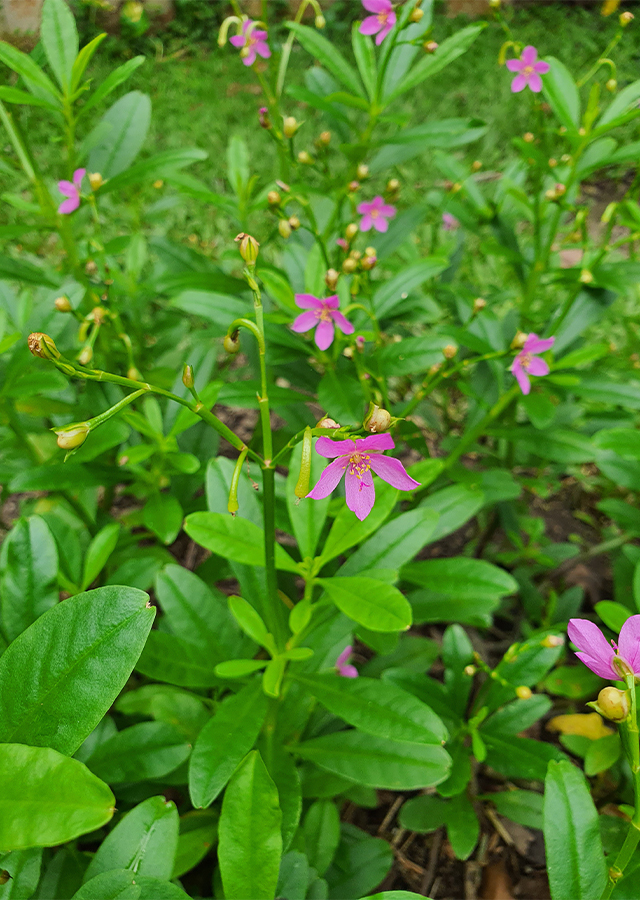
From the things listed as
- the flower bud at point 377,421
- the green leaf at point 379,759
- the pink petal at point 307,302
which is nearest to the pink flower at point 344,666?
the green leaf at point 379,759

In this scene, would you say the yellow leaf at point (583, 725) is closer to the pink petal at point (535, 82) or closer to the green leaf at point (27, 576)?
the green leaf at point (27, 576)

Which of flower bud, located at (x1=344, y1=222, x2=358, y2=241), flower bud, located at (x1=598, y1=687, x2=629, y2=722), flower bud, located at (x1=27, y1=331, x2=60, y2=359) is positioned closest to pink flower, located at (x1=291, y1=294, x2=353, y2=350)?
flower bud, located at (x1=344, y1=222, x2=358, y2=241)

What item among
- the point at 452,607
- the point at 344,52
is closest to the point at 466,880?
the point at 452,607

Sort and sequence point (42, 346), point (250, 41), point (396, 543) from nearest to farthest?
1. point (42, 346)
2. point (396, 543)
3. point (250, 41)

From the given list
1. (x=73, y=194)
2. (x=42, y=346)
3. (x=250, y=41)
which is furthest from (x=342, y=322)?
(x=250, y=41)

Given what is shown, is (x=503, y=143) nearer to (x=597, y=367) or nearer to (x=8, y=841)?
(x=597, y=367)

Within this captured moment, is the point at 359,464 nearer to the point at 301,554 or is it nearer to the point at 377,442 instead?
the point at 377,442
